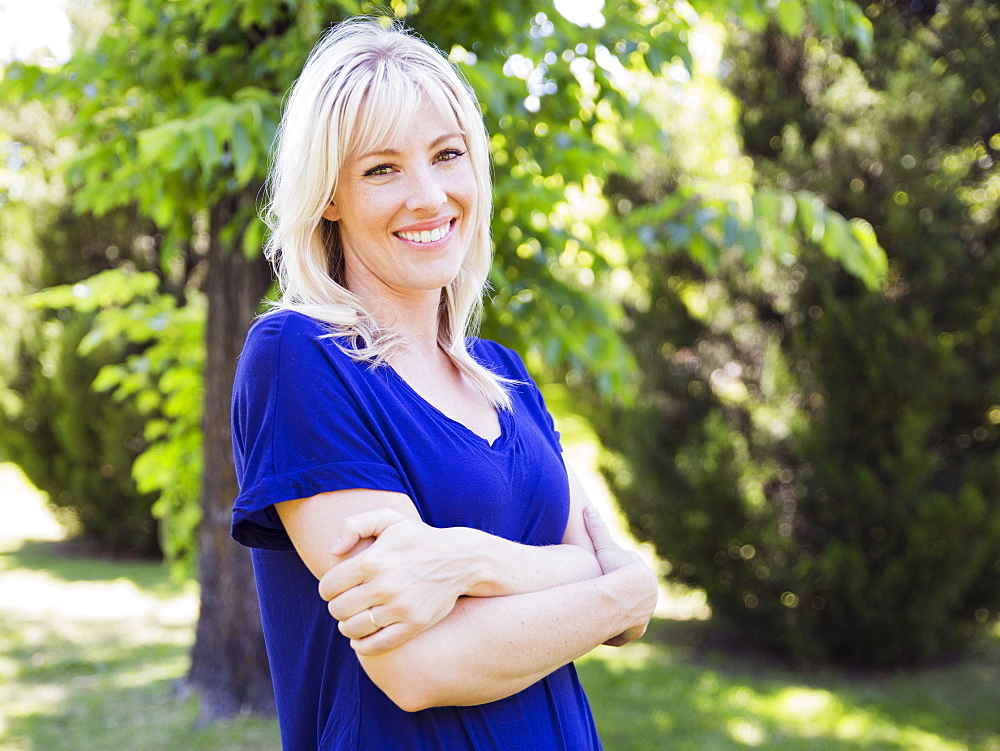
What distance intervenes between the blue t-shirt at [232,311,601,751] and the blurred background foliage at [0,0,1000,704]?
1919 millimetres

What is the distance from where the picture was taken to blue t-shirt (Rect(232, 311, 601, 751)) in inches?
50.4

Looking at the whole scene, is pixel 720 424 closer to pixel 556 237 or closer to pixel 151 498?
pixel 556 237

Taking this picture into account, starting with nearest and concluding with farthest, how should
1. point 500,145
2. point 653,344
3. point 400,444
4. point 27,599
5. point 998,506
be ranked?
point 400,444, point 500,145, point 998,506, point 653,344, point 27,599

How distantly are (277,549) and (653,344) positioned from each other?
196 inches

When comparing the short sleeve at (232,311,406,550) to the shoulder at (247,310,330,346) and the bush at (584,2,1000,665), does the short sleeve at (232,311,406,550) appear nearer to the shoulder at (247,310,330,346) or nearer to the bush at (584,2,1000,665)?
the shoulder at (247,310,330,346)

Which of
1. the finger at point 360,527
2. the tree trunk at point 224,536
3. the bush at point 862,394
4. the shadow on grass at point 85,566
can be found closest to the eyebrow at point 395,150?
the finger at point 360,527

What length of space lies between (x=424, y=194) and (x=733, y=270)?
4751mm

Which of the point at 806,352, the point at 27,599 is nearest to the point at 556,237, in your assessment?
the point at 806,352

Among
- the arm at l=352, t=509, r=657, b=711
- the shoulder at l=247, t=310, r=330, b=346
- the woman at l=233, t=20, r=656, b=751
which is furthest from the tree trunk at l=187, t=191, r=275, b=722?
the arm at l=352, t=509, r=657, b=711

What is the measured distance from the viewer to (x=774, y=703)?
5.19 m

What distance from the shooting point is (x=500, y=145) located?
3551mm

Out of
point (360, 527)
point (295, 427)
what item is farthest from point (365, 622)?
point (295, 427)

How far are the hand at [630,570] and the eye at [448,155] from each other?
2.49ft

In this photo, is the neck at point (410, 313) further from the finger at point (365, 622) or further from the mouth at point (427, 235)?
the finger at point (365, 622)
